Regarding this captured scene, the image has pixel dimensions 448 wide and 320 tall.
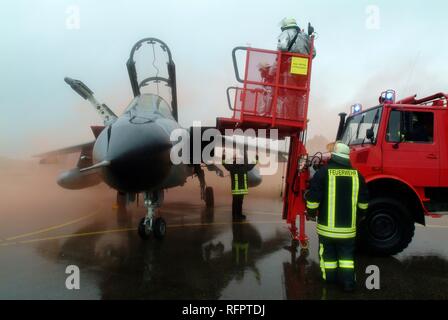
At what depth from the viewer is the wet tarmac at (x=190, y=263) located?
13.4ft

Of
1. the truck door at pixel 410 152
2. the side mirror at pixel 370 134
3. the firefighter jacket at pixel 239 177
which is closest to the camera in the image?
the side mirror at pixel 370 134

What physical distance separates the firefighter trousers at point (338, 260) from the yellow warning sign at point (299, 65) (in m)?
2.71

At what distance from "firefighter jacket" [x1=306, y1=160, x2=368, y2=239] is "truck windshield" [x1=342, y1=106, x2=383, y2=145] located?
1660mm

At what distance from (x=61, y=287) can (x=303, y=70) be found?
459cm

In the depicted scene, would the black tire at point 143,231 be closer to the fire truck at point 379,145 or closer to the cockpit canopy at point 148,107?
the cockpit canopy at point 148,107

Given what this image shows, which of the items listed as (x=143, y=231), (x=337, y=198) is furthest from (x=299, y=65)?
(x=143, y=231)

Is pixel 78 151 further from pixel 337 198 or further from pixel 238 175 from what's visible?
pixel 337 198

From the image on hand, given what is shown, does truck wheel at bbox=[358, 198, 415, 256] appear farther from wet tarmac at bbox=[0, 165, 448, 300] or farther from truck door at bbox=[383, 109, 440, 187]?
truck door at bbox=[383, 109, 440, 187]

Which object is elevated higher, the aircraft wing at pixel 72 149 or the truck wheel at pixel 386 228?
the aircraft wing at pixel 72 149

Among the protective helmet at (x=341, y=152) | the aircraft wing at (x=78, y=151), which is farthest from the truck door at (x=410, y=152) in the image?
the aircraft wing at (x=78, y=151)

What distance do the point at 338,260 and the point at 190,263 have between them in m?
2.13

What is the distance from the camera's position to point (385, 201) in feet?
17.7
